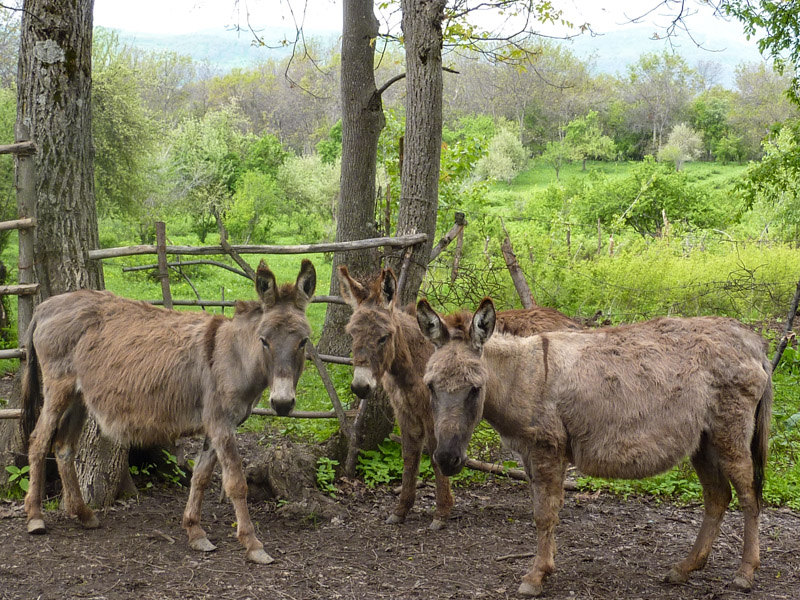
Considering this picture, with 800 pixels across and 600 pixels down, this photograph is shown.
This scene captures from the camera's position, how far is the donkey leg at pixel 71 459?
4.64 metres

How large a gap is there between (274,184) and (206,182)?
3250 millimetres

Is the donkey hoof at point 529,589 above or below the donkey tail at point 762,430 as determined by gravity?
below

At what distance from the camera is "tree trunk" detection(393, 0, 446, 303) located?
5.93m

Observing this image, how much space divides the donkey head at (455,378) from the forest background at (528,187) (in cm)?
222

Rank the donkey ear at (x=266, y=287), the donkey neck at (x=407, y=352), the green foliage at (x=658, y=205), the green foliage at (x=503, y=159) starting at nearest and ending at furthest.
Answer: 1. the donkey ear at (x=266, y=287)
2. the donkey neck at (x=407, y=352)
3. the green foliage at (x=658, y=205)
4. the green foliage at (x=503, y=159)

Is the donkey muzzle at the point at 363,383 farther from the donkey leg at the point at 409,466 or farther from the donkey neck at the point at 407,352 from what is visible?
the donkey leg at the point at 409,466

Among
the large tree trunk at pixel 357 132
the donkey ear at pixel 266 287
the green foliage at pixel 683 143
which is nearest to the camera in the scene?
the donkey ear at pixel 266 287

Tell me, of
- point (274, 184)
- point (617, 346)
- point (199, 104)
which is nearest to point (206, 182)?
A: point (274, 184)

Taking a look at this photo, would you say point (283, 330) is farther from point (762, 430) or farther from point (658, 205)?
point (658, 205)

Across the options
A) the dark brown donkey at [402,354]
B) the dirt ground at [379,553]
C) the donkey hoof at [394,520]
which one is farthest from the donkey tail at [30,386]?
the donkey hoof at [394,520]

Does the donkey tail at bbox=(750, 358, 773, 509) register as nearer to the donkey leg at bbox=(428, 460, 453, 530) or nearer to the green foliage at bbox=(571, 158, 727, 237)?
the donkey leg at bbox=(428, 460, 453, 530)

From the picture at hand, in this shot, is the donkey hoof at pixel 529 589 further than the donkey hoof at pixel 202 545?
No

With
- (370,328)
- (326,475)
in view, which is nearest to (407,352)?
(370,328)

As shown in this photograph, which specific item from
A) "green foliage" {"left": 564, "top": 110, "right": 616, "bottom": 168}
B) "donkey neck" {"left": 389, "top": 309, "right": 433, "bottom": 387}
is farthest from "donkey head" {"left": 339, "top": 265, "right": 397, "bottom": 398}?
"green foliage" {"left": 564, "top": 110, "right": 616, "bottom": 168}
